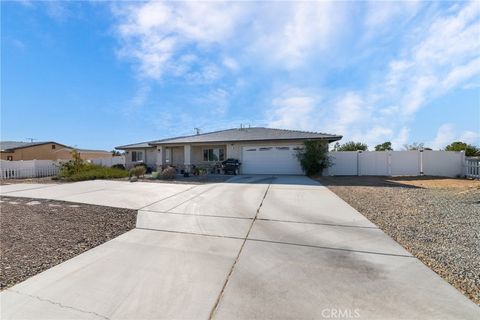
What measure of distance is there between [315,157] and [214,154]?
8753 mm

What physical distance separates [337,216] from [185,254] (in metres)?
4.14

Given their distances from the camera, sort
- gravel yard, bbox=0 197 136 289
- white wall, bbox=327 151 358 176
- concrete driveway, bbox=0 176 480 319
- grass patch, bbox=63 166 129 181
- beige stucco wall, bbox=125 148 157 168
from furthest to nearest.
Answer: beige stucco wall, bbox=125 148 157 168 → white wall, bbox=327 151 358 176 → grass patch, bbox=63 166 129 181 → gravel yard, bbox=0 197 136 289 → concrete driveway, bbox=0 176 480 319

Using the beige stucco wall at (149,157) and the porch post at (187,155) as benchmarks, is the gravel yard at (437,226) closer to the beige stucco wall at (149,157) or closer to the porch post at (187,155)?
the porch post at (187,155)

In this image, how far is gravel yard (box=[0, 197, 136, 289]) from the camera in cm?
347

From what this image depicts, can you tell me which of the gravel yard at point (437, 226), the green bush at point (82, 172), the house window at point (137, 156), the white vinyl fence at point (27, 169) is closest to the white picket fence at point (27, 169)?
the white vinyl fence at point (27, 169)

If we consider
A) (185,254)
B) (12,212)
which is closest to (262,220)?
(185,254)

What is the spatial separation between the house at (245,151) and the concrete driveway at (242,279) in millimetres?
12122

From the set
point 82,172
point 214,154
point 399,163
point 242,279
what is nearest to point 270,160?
point 214,154

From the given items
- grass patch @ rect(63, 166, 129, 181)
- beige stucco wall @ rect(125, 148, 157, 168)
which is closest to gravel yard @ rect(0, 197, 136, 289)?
grass patch @ rect(63, 166, 129, 181)

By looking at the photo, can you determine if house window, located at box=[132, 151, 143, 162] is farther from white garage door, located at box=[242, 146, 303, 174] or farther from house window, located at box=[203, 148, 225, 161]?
→ white garage door, located at box=[242, 146, 303, 174]

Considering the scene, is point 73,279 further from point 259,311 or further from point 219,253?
point 259,311

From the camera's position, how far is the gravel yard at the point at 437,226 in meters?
Answer: 3.26

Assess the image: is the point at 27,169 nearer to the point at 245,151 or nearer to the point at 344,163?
the point at 245,151

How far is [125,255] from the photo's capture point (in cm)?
379
